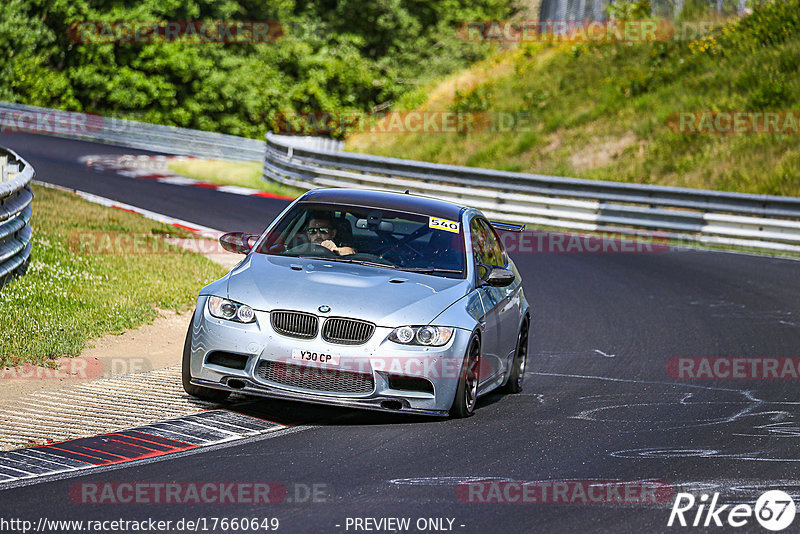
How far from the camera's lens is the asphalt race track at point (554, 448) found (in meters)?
5.79

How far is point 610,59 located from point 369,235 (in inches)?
1193

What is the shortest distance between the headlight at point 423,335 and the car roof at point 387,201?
1.58 m

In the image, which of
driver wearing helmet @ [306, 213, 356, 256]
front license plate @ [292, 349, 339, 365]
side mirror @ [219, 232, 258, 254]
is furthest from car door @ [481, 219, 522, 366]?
side mirror @ [219, 232, 258, 254]

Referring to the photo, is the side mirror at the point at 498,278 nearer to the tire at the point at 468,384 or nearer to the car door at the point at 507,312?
the car door at the point at 507,312

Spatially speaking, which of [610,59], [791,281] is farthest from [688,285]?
[610,59]

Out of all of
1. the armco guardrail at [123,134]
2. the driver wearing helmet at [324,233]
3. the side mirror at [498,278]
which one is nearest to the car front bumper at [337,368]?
the side mirror at [498,278]

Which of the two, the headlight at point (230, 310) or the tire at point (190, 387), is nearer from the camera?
the headlight at point (230, 310)

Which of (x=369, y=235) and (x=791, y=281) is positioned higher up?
(x=369, y=235)

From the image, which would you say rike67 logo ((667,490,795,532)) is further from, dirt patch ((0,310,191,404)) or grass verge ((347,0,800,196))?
grass verge ((347,0,800,196))

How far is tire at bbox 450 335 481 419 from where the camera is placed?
26.1ft

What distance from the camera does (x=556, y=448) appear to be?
754 cm

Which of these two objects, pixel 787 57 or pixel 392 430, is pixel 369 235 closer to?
pixel 392 430

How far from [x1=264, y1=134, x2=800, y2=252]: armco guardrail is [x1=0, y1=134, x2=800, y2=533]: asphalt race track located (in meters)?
8.68

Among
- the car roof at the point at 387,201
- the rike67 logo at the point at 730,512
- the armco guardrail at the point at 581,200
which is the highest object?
the car roof at the point at 387,201
